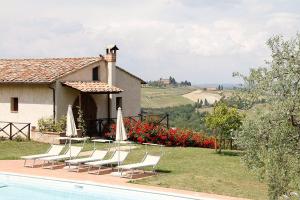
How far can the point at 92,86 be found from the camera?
28.9m

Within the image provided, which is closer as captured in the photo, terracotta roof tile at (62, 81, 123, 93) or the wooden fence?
the wooden fence

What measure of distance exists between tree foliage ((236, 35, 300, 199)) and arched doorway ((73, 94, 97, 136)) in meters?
18.5

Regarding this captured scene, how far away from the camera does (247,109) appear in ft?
36.7

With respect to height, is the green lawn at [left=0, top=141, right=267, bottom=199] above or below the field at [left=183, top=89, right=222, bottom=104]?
below

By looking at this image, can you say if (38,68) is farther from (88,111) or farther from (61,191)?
(61,191)

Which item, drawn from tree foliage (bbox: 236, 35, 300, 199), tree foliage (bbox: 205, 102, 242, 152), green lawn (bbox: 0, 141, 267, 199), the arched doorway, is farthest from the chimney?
tree foliage (bbox: 236, 35, 300, 199)

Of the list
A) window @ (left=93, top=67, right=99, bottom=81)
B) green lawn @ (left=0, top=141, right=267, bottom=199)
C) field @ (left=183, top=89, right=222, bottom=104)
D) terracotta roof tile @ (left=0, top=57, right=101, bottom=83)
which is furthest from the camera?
field @ (left=183, top=89, right=222, bottom=104)

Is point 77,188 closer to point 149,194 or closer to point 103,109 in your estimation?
point 149,194

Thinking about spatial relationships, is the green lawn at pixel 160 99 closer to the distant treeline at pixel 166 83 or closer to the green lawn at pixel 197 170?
the distant treeline at pixel 166 83

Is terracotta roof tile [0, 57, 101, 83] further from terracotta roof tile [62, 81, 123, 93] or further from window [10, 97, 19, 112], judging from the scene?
window [10, 97, 19, 112]

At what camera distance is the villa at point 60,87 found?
27.7 meters

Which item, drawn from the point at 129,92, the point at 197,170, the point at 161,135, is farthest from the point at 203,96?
the point at 197,170

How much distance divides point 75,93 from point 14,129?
406 cm

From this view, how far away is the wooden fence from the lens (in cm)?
2744
